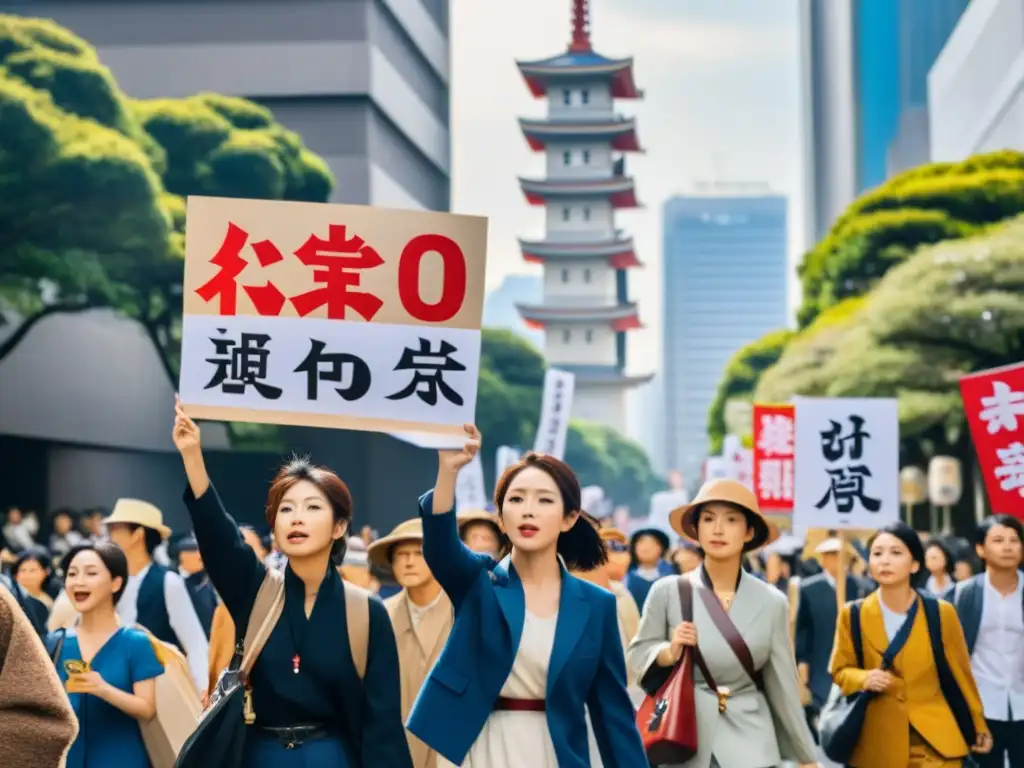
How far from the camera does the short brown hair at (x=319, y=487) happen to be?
16.2ft

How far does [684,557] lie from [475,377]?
698 cm

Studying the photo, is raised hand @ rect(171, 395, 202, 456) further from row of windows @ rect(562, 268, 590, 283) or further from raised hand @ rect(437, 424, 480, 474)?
row of windows @ rect(562, 268, 590, 283)

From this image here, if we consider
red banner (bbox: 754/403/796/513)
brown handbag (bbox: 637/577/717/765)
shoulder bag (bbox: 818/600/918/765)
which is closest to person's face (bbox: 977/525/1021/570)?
shoulder bag (bbox: 818/600/918/765)

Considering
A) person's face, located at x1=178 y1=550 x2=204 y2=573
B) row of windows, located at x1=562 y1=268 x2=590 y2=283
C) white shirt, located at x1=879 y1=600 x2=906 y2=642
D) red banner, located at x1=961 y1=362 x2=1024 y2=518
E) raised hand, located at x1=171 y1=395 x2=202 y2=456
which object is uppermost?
row of windows, located at x1=562 y1=268 x2=590 y2=283

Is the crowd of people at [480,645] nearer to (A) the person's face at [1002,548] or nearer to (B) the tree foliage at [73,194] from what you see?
→ (A) the person's face at [1002,548]

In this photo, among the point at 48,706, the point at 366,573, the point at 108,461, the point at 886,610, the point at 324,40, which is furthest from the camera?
the point at 324,40

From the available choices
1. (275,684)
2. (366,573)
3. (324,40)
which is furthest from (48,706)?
(324,40)

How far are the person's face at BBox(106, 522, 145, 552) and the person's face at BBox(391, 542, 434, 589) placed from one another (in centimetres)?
174

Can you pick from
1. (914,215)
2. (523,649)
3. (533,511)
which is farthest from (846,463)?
(914,215)

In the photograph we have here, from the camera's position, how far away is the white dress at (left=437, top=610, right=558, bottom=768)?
472cm

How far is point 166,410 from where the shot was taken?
4069cm

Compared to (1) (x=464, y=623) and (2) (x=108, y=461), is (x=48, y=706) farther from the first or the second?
(2) (x=108, y=461)

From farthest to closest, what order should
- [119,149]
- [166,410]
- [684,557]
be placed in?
[166,410] → [119,149] → [684,557]

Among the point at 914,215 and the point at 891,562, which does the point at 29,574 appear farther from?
the point at 914,215
